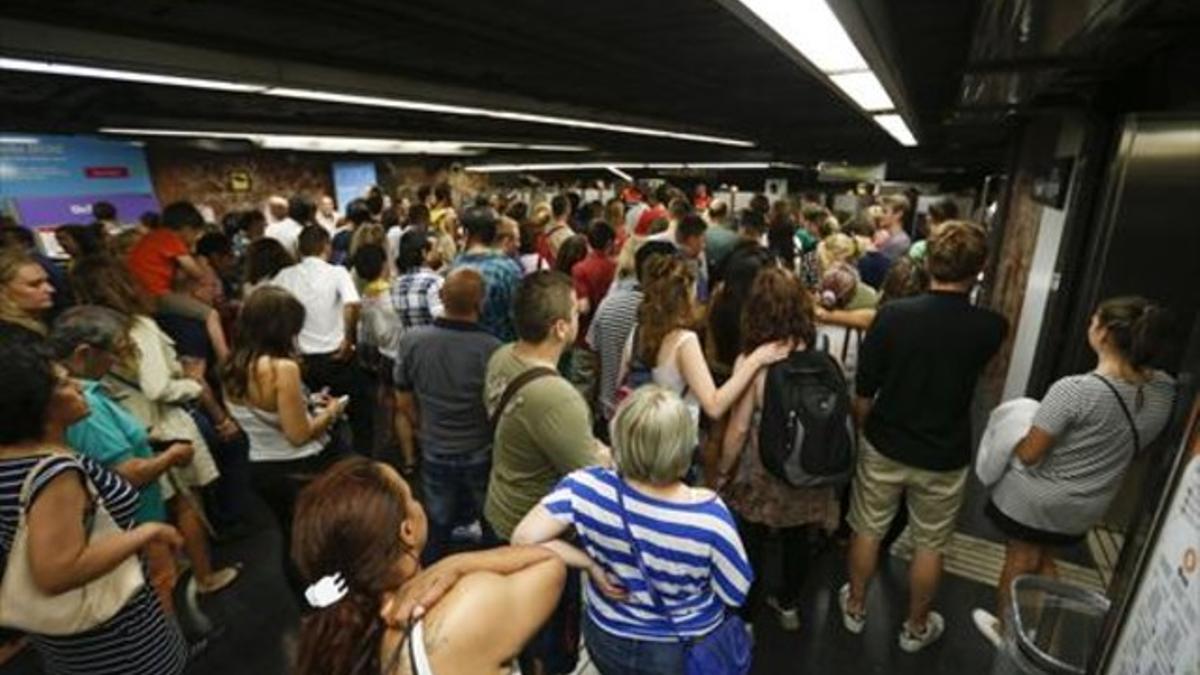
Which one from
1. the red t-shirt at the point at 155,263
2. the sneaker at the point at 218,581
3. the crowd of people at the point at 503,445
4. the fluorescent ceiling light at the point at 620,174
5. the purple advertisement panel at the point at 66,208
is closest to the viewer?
the crowd of people at the point at 503,445

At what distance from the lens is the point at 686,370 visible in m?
2.32

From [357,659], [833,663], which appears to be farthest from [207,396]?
[833,663]

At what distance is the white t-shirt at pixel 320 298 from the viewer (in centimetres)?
336

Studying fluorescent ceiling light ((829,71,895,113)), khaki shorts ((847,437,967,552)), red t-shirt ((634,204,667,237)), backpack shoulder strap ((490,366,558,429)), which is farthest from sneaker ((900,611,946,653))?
red t-shirt ((634,204,667,237))

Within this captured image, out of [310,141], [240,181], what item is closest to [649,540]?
[310,141]

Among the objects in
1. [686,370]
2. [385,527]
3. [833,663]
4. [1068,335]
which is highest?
[385,527]

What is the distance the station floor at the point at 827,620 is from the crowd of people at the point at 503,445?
9 centimetres

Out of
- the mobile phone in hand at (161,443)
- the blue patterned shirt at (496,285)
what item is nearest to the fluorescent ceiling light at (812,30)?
the blue patterned shirt at (496,285)

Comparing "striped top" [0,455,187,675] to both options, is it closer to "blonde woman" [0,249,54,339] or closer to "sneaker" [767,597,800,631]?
"blonde woman" [0,249,54,339]

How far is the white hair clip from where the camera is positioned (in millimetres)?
945

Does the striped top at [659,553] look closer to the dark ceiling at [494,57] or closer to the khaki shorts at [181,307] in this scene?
the dark ceiling at [494,57]

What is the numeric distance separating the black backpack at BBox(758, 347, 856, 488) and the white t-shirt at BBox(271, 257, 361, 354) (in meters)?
2.45

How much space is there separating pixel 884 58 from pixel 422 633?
10.3 ft

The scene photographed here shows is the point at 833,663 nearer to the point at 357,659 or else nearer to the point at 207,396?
the point at 357,659
